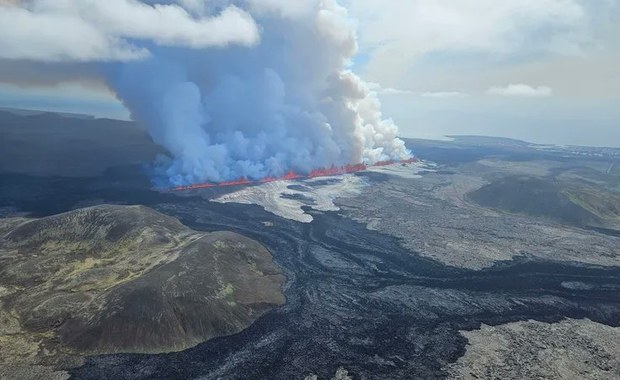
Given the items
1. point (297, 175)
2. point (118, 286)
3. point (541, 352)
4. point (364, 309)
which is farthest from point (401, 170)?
point (118, 286)

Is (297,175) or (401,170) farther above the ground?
(401,170)

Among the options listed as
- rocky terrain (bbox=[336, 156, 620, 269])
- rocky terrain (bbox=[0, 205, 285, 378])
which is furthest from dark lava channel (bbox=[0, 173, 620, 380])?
rocky terrain (bbox=[336, 156, 620, 269])

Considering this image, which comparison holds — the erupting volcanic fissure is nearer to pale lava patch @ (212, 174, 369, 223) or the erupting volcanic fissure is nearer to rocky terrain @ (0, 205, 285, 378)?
pale lava patch @ (212, 174, 369, 223)

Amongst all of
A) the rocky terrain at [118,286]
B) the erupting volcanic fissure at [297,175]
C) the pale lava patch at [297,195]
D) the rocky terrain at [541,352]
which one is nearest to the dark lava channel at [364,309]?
the rocky terrain at [541,352]

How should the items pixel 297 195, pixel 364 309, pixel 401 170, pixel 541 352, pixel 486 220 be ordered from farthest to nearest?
1. pixel 401 170
2. pixel 297 195
3. pixel 486 220
4. pixel 364 309
5. pixel 541 352

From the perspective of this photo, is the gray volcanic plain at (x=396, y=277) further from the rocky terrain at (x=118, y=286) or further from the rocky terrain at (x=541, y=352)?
the rocky terrain at (x=118, y=286)

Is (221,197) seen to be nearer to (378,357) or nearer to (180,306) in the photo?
(180,306)

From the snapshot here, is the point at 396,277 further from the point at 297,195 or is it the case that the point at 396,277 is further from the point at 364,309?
the point at 297,195

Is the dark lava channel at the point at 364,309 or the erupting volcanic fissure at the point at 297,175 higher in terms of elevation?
the erupting volcanic fissure at the point at 297,175
